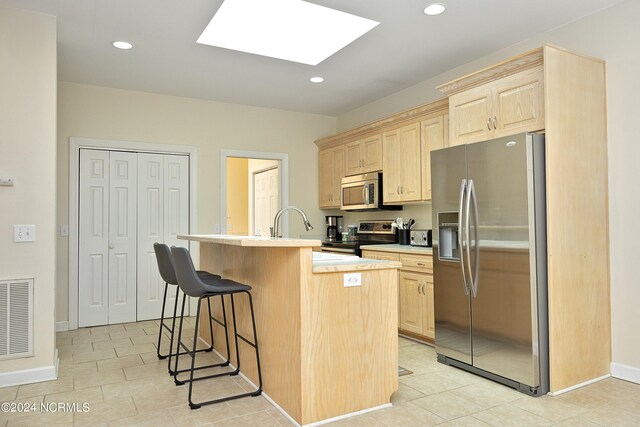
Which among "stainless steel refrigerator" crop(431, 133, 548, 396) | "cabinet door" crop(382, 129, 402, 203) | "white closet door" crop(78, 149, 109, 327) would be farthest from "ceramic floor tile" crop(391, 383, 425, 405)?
"white closet door" crop(78, 149, 109, 327)

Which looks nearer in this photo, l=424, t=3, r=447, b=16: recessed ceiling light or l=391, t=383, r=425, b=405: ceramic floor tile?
l=391, t=383, r=425, b=405: ceramic floor tile

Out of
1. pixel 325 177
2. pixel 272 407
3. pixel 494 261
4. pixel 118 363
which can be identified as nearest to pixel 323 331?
pixel 272 407

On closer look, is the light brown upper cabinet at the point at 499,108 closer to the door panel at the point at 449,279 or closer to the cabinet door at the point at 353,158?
Answer: the door panel at the point at 449,279

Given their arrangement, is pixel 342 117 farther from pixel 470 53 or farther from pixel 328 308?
pixel 328 308

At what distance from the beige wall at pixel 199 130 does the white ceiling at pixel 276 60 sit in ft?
0.60

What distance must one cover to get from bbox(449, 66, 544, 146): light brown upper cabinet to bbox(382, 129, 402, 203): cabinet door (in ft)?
3.79

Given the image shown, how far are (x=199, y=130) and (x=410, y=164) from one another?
2673 millimetres

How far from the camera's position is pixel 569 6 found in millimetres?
3189

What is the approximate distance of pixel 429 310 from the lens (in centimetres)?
398

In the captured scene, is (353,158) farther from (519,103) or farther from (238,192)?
(238,192)

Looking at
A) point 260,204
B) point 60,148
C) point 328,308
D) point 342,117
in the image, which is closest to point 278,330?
point 328,308

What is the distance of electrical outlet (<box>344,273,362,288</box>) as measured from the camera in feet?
8.45

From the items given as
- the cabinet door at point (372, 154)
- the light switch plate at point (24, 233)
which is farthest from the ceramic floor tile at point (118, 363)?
the cabinet door at point (372, 154)

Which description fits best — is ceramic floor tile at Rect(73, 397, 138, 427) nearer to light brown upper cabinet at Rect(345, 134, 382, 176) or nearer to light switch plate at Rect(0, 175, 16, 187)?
light switch plate at Rect(0, 175, 16, 187)
